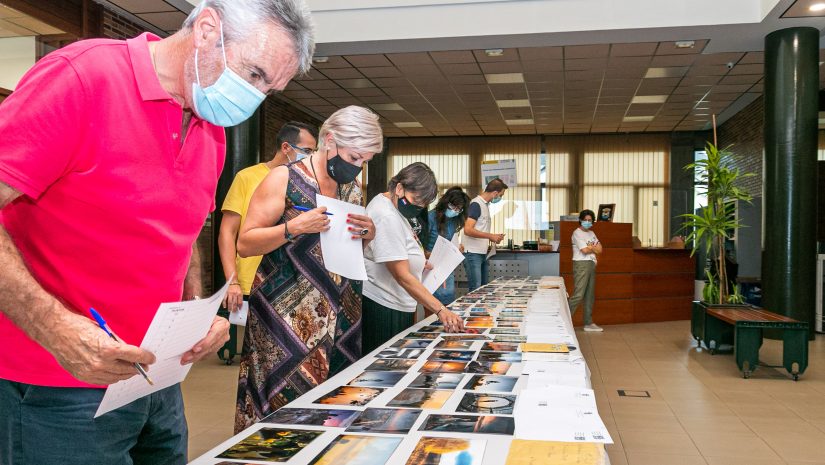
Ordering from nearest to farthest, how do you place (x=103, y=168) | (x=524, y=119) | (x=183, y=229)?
1. (x=103, y=168)
2. (x=183, y=229)
3. (x=524, y=119)

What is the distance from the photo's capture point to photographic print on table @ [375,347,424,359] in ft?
7.09

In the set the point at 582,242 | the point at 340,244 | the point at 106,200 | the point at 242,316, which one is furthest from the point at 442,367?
the point at 582,242

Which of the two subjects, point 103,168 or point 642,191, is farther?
point 642,191

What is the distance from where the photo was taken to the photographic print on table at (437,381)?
173 centimetres

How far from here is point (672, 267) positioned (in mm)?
8914

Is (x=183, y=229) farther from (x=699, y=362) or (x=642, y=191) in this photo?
(x=642, y=191)

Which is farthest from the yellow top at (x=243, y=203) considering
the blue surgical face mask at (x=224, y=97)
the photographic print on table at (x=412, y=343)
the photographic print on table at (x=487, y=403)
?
the blue surgical face mask at (x=224, y=97)

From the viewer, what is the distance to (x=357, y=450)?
1227mm

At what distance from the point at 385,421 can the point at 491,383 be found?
1.50ft

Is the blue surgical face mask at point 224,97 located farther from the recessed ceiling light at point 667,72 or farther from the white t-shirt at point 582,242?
the recessed ceiling light at point 667,72

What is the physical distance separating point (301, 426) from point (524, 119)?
38.4 feet

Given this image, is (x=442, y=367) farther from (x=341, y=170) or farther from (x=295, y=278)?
(x=341, y=170)

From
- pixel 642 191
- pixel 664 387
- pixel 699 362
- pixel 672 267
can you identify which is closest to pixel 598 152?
pixel 642 191

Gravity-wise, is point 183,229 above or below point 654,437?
above
